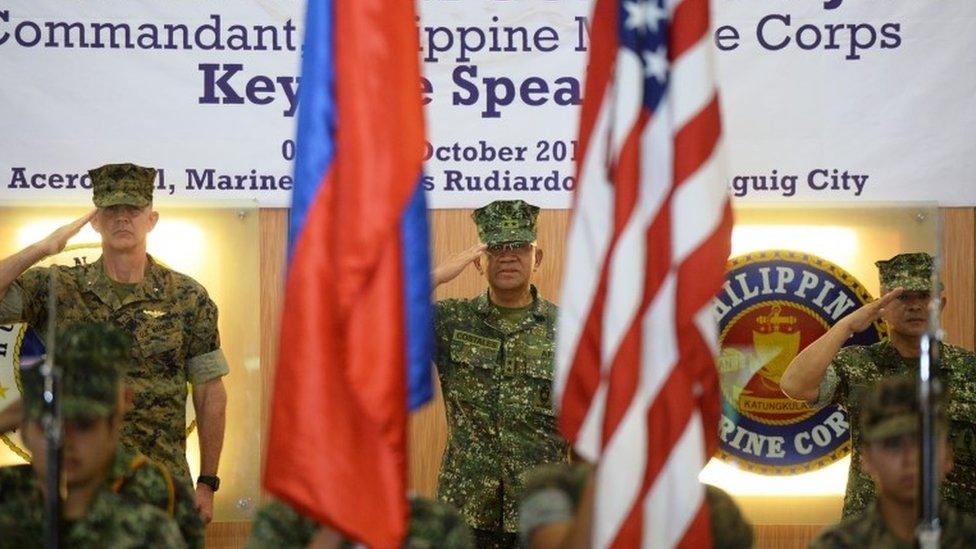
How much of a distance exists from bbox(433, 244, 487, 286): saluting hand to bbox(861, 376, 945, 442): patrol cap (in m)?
1.89

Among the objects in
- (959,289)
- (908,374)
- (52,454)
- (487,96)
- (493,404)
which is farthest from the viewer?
(959,289)

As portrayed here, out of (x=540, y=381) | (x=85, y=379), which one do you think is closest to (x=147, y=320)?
(x=540, y=381)

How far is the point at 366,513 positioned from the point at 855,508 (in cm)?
243

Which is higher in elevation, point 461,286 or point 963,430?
point 461,286

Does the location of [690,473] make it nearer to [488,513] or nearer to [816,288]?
[488,513]

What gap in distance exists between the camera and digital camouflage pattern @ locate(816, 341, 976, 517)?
486 centimetres

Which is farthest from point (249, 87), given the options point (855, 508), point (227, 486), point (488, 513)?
point (855, 508)

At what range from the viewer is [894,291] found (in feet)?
16.0

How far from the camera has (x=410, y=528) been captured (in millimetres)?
3176

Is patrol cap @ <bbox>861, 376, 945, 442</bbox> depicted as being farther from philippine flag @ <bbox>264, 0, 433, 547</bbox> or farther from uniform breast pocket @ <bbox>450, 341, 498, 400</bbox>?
uniform breast pocket @ <bbox>450, 341, 498, 400</bbox>

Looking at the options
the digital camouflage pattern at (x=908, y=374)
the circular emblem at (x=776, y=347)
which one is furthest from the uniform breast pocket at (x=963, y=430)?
the circular emblem at (x=776, y=347)

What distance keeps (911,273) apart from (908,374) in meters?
0.35

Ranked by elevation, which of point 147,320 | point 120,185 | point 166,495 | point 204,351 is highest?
point 120,185

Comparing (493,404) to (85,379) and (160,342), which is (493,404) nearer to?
(160,342)
